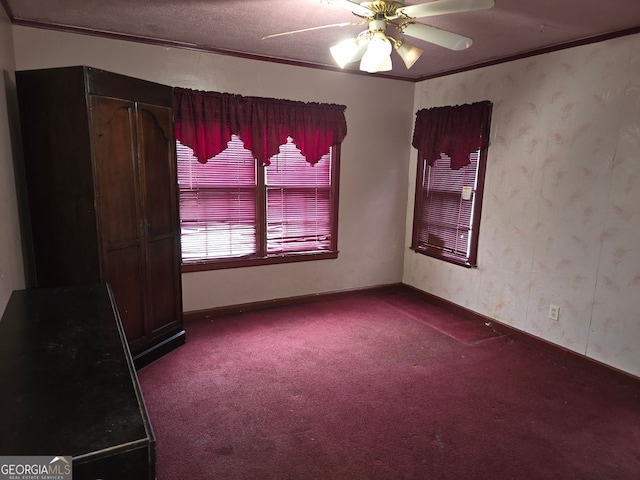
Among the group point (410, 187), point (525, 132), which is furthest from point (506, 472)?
point (410, 187)

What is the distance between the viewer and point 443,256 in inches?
170

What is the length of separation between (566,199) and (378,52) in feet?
6.63

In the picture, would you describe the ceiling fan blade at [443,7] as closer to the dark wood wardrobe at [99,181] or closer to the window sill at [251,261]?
the dark wood wardrobe at [99,181]

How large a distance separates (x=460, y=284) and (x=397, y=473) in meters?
2.50

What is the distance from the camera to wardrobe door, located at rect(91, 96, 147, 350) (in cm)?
250

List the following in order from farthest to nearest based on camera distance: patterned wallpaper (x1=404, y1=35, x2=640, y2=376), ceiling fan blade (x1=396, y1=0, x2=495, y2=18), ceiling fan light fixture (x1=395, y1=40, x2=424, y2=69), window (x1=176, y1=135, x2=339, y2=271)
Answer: window (x1=176, y1=135, x2=339, y2=271), patterned wallpaper (x1=404, y1=35, x2=640, y2=376), ceiling fan light fixture (x1=395, y1=40, x2=424, y2=69), ceiling fan blade (x1=396, y1=0, x2=495, y2=18)

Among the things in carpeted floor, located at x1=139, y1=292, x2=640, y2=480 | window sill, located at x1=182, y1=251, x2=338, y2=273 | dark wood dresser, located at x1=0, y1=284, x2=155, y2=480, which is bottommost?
carpeted floor, located at x1=139, y1=292, x2=640, y2=480

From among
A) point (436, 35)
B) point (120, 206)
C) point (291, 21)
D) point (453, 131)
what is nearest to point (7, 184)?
point (120, 206)

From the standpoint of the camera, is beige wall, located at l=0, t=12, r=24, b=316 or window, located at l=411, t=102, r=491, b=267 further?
window, located at l=411, t=102, r=491, b=267

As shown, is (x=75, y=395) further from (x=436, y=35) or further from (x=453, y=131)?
(x=453, y=131)

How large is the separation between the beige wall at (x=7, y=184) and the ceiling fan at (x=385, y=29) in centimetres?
166

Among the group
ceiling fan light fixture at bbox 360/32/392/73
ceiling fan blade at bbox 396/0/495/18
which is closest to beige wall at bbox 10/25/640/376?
ceiling fan blade at bbox 396/0/495/18

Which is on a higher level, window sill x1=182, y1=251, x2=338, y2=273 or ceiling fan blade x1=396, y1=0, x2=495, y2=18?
ceiling fan blade x1=396, y1=0, x2=495, y2=18

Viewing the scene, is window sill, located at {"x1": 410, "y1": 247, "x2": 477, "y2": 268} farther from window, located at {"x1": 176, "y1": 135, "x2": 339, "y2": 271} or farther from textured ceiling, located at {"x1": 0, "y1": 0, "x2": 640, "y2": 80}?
textured ceiling, located at {"x1": 0, "y1": 0, "x2": 640, "y2": 80}
